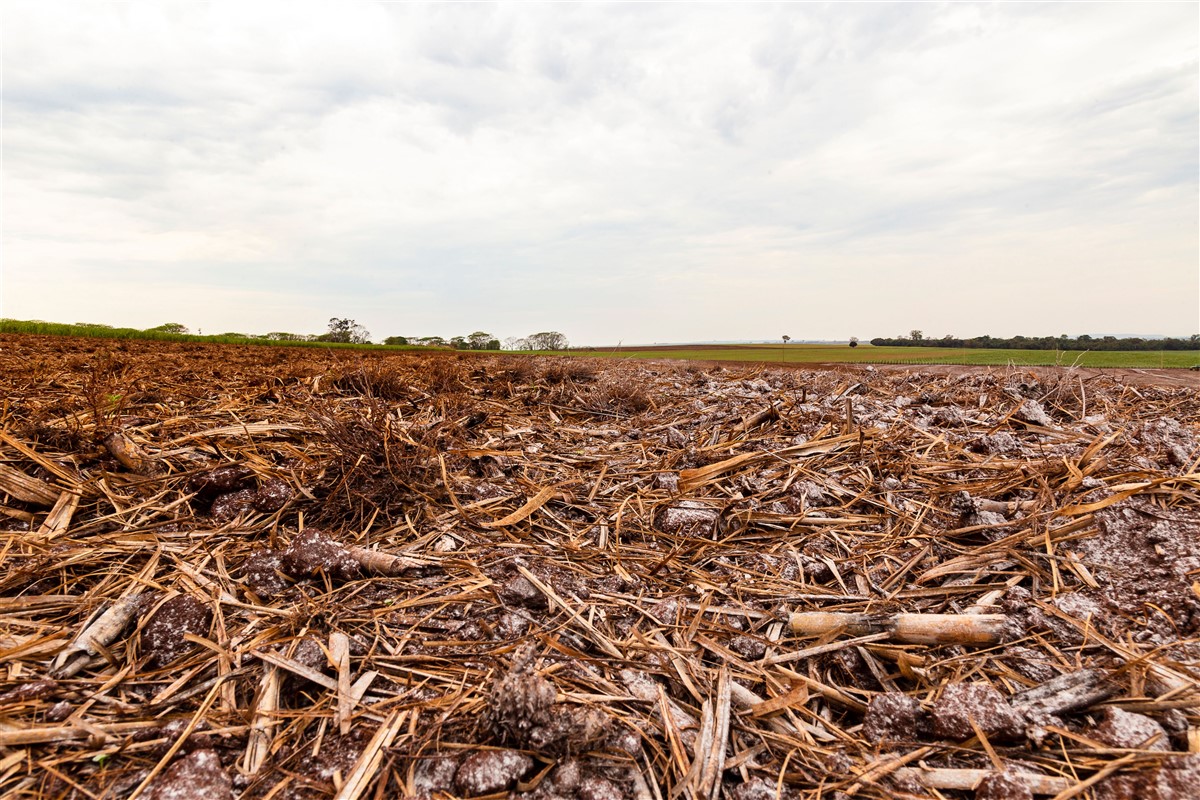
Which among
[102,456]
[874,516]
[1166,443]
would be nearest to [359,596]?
[102,456]

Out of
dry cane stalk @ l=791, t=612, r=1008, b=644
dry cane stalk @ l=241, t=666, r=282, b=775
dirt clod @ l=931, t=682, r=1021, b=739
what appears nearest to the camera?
dry cane stalk @ l=241, t=666, r=282, b=775

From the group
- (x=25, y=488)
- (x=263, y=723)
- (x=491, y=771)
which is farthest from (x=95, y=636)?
(x=491, y=771)

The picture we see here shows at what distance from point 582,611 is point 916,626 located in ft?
3.78

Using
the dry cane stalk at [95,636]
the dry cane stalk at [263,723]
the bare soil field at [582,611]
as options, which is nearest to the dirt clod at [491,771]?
the bare soil field at [582,611]

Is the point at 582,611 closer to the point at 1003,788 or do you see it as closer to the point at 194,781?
the point at 194,781

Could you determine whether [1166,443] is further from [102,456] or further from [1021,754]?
[102,456]

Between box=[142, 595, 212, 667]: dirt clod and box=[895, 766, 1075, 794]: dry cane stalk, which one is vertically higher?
box=[142, 595, 212, 667]: dirt clod

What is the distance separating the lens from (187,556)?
7.07 ft

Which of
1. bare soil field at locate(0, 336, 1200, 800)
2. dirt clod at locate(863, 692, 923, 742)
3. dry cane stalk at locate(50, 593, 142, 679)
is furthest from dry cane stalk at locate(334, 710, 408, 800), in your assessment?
dirt clod at locate(863, 692, 923, 742)

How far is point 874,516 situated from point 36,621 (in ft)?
11.2

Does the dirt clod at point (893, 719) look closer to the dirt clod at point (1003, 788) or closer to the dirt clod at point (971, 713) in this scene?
the dirt clod at point (971, 713)

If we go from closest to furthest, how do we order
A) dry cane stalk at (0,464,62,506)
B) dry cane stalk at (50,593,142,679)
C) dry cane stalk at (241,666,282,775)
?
dry cane stalk at (241,666,282,775) → dry cane stalk at (50,593,142,679) → dry cane stalk at (0,464,62,506)

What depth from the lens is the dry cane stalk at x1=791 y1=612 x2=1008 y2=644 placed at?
5.95 ft

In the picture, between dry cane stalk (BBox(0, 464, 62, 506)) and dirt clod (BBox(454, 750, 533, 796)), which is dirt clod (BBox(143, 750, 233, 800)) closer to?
dirt clod (BBox(454, 750, 533, 796))
